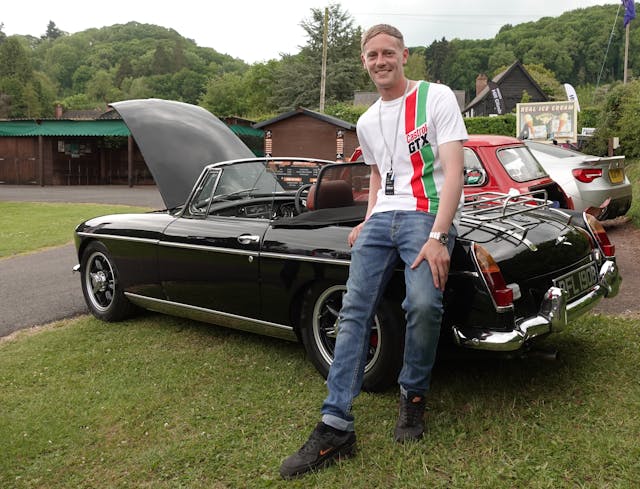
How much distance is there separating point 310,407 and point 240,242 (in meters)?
1.23

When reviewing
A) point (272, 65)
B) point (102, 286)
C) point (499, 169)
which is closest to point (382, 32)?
point (102, 286)

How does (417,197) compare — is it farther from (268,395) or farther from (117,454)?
(117,454)

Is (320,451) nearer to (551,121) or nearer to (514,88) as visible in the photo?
(551,121)

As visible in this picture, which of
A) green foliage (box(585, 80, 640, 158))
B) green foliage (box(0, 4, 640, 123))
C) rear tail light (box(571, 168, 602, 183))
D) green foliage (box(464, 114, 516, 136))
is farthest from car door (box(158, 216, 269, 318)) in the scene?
green foliage (box(0, 4, 640, 123))

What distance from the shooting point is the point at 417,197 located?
2.82 meters

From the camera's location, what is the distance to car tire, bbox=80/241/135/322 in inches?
203

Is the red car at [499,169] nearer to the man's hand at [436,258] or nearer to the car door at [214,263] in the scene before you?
the car door at [214,263]

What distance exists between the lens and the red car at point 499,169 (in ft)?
21.6

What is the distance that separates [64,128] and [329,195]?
30.2 m

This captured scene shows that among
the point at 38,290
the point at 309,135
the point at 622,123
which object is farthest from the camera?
the point at 309,135

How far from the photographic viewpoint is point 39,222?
543 inches

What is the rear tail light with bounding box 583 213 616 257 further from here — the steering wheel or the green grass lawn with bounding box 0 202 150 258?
the green grass lawn with bounding box 0 202 150 258

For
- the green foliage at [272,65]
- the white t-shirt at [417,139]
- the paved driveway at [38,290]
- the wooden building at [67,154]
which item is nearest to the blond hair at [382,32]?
the white t-shirt at [417,139]

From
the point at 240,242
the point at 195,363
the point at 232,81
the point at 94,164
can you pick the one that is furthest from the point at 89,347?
the point at 232,81
